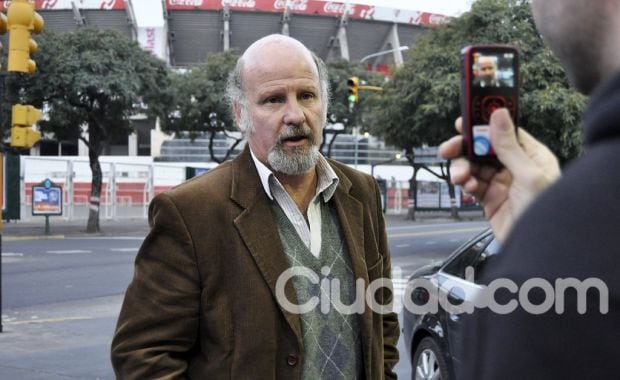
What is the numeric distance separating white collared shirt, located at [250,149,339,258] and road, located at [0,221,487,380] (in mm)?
4997

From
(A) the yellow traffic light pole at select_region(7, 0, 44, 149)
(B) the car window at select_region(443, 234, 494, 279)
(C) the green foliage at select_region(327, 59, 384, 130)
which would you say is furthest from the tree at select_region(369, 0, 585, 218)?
(C) the green foliage at select_region(327, 59, 384, 130)

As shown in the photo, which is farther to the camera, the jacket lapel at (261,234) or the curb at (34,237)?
the curb at (34,237)

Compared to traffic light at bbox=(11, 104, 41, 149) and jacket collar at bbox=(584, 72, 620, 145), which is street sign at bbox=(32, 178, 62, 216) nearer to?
traffic light at bbox=(11, 104, 41, 149)

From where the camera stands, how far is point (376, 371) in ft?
8.77

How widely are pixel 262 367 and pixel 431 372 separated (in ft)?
13.2

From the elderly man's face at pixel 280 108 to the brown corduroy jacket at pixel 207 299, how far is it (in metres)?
0.22

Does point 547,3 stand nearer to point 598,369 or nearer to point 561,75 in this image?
point 598,369

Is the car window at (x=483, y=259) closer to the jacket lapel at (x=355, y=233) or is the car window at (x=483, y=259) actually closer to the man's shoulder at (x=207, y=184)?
the jacket lapel at (x=355, y=233)

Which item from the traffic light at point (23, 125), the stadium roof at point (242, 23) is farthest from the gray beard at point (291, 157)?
the stadium roof at point (242, 23)

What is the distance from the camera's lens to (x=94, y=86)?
26172mm

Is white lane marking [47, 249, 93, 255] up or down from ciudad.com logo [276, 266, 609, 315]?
down

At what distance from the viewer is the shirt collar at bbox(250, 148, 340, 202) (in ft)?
8.96

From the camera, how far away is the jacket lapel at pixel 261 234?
252 cm

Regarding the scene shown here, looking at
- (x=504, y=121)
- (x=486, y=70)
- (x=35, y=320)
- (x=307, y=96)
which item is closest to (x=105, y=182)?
(x=35, y=320)
